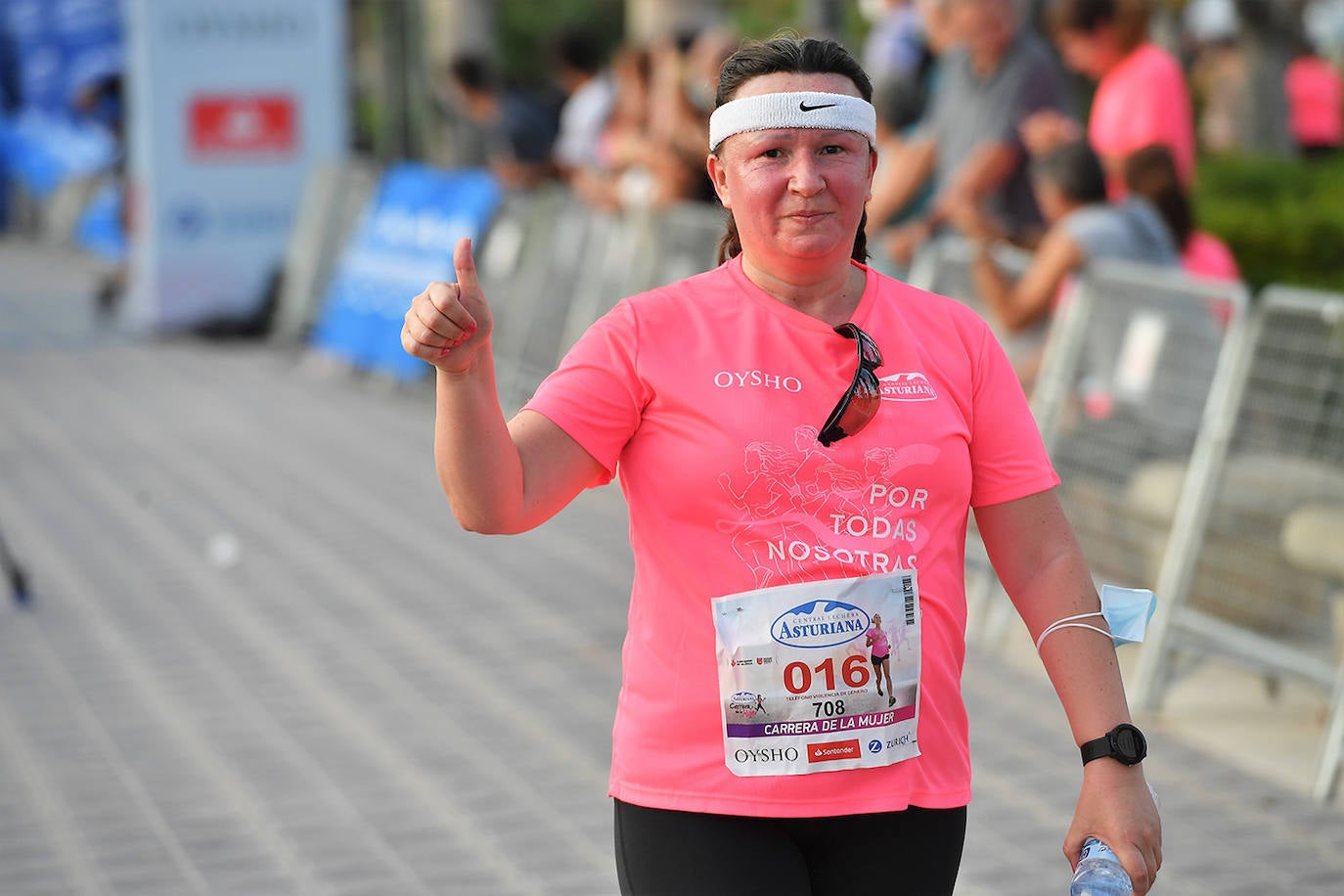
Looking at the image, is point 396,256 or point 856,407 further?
point 396,256

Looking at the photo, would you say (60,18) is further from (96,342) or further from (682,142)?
(682,142)

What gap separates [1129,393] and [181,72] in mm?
9394

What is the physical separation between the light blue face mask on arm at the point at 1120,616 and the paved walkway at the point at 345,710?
6.98 ft

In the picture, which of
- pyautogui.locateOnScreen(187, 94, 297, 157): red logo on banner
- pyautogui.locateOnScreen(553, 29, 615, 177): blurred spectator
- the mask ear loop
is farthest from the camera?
pyautogui.locateOnScreen(187, 94, 297, 157): red logo on banner

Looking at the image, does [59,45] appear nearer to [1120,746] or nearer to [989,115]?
[989,115]

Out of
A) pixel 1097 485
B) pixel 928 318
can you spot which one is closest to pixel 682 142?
pixel 1097 485

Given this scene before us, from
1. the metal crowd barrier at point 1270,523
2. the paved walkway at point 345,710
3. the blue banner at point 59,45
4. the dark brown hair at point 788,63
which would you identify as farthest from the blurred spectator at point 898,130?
the blue banner at point 59,45

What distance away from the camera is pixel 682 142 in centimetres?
1043

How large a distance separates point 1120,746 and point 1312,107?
18922 millimetres

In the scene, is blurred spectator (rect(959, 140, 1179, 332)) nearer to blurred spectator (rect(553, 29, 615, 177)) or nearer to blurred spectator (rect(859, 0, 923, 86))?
blurred spectator (rect(859, 0, 923, 86))

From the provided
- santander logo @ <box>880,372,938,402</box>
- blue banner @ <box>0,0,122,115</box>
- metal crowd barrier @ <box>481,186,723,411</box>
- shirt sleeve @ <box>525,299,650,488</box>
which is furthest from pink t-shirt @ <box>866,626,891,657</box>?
blue banner @ <box>0,0,122,115</box>

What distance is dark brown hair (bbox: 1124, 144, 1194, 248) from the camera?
272 inches

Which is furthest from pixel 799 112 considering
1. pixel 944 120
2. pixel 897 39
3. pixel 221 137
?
pixel 221 137

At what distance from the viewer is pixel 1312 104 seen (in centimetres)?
1995
